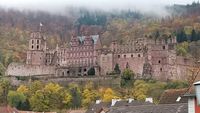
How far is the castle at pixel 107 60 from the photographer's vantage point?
161 m

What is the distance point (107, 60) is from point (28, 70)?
78.4 feet

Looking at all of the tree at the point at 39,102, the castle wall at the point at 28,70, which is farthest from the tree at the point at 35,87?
the castle wall at the point at 28,70

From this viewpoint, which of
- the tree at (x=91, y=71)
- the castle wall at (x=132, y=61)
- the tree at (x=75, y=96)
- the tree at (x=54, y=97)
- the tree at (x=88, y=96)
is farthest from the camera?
the tree at (x=91, y=71)

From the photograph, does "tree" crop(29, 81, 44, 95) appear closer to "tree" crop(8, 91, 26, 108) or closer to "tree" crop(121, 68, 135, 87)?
"tree" crop(8, 91, 26, 108)

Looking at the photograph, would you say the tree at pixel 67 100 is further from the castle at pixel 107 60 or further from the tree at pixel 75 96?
the castle at pixel 107 60

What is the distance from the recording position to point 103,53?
168 meters

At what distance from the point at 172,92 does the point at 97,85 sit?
112m

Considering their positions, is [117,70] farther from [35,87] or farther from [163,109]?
[163,109]

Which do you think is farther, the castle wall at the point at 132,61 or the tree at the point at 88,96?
the castle wall at the point at 132,61

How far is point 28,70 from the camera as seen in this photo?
566 ft

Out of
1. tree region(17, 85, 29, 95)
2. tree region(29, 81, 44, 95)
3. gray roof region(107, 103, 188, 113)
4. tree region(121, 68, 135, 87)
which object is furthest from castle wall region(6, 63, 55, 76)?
gray roof region(107, 103, 188, 113)

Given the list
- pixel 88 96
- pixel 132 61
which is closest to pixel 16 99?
pixel 88 96

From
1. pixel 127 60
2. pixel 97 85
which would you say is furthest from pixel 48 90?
pixel 127 60

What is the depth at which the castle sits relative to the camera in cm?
16138
